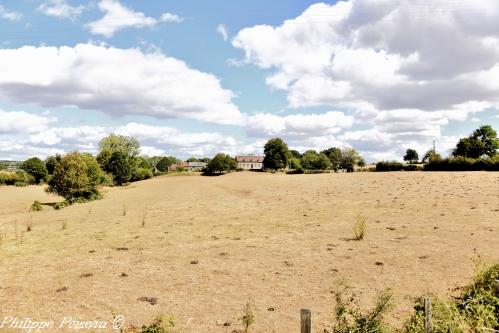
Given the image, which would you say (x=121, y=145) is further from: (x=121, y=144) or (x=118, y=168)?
(x=118, y=168)

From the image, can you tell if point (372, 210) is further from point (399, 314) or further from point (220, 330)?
point (220, 330)

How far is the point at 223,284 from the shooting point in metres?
12.7

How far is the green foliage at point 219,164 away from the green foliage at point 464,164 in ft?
172

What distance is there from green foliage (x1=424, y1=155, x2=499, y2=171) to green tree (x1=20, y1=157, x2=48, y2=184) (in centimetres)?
9881

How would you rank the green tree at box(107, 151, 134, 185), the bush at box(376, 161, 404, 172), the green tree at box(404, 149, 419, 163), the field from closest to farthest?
the field, the bush at box(376, 161, 404, 172), the green tree at box(107, 151, 134, 185), the green tree at box(404, 149, 419, 163)

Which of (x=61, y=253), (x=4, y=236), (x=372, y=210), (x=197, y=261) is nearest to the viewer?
(x=197, y=261)

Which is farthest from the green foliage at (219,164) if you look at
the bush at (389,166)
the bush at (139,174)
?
the bush at (389,166)

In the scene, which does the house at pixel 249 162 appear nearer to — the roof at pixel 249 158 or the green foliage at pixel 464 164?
the roof at pixel 249 158

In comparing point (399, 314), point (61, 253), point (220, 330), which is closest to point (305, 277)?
point (399, 314)

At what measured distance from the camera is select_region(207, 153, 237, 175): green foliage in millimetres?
104125

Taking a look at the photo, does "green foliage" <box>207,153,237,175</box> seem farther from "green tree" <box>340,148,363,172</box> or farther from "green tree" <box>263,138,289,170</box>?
"green tree" <box>340,148,363,172</box>

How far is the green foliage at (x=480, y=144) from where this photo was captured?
97625mm

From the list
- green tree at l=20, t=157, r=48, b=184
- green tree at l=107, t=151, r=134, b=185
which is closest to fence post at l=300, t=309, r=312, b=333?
green tree at l=107, t=151, r=134, b=185

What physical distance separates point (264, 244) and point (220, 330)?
9.35m
